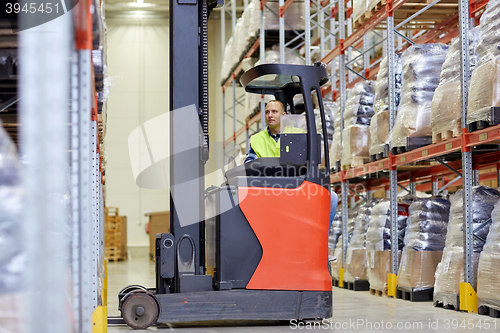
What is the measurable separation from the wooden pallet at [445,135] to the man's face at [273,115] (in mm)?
1726

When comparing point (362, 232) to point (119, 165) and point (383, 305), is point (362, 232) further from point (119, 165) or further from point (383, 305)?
point (119, 165)

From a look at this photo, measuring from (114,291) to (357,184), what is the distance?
417cm

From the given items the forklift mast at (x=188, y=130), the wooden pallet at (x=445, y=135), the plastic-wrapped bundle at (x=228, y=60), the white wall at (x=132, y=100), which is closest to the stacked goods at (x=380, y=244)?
the wooden pallet at (x=445, y=135)

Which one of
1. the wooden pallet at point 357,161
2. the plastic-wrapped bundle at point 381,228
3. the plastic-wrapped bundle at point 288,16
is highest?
the plastic-wrapped bundle at point 288,16

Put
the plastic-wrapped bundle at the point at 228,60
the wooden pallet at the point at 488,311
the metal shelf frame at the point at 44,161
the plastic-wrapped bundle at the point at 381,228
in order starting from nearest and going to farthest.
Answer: the metal shelf frame at the point at 44,161 → the wooden pallet at the point at 488,311 → the plastic-wrapped bundle at the point at 381,228 → the plastic-wrapped bundle at the point at 228,60

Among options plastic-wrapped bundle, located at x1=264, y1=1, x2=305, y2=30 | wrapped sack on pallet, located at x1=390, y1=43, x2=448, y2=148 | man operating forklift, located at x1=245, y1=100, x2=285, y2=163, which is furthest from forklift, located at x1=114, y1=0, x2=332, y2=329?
plastic-wrapped bundle, located at x1=264, y1=1, x2=305, y2=30

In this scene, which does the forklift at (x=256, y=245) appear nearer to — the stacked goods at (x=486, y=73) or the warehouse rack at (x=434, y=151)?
the stacked goods at (x=486, y=73)

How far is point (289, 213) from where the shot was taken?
4.18m

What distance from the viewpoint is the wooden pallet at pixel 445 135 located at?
5207mm

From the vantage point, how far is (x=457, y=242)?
17.7ft

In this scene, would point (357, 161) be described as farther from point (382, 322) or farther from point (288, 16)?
point (288, 16)

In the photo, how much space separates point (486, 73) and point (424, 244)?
6.53 ft

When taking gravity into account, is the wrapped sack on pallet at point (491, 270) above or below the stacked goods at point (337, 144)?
below

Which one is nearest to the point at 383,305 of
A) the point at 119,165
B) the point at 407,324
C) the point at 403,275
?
the point at 403,275
